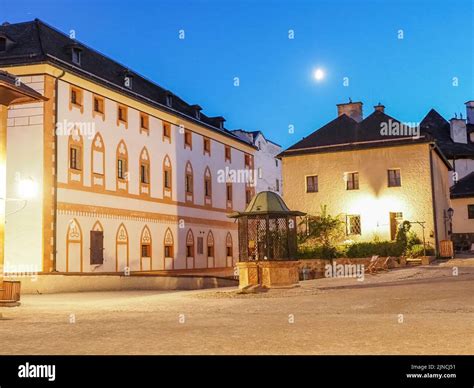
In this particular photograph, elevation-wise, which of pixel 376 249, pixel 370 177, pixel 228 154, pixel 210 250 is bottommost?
Result: pixel 376 249

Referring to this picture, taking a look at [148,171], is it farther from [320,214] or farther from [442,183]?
[442,183]

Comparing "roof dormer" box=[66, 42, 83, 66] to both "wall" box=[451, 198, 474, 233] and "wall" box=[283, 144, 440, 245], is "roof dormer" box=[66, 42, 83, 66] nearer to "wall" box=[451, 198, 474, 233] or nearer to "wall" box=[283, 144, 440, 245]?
"wall" box=[283, 144, 440, 245]

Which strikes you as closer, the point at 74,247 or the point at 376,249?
the point at 74,247

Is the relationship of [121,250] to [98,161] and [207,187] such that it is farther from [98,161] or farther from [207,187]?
[207,187]

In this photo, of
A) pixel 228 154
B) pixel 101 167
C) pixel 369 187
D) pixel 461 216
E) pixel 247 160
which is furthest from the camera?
pixel 247 160

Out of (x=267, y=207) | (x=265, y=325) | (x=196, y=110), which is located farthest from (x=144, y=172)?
(x=265, y=325)

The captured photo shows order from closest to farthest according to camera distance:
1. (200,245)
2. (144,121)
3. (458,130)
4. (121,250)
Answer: (121,250) → (144,121) → (200,245) → (458,130)

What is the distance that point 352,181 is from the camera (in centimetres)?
3650

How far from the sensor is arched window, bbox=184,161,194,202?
3884 cm

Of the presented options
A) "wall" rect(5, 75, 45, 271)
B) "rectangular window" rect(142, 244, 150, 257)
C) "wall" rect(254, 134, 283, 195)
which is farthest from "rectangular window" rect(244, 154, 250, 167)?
"wall" rect(5, 75, 45, 271)

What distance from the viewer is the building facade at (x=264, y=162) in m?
54.9

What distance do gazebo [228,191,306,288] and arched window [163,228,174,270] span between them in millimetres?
15389

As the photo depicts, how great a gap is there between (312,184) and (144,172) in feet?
33.2

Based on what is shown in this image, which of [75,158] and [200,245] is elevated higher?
[75,158]
